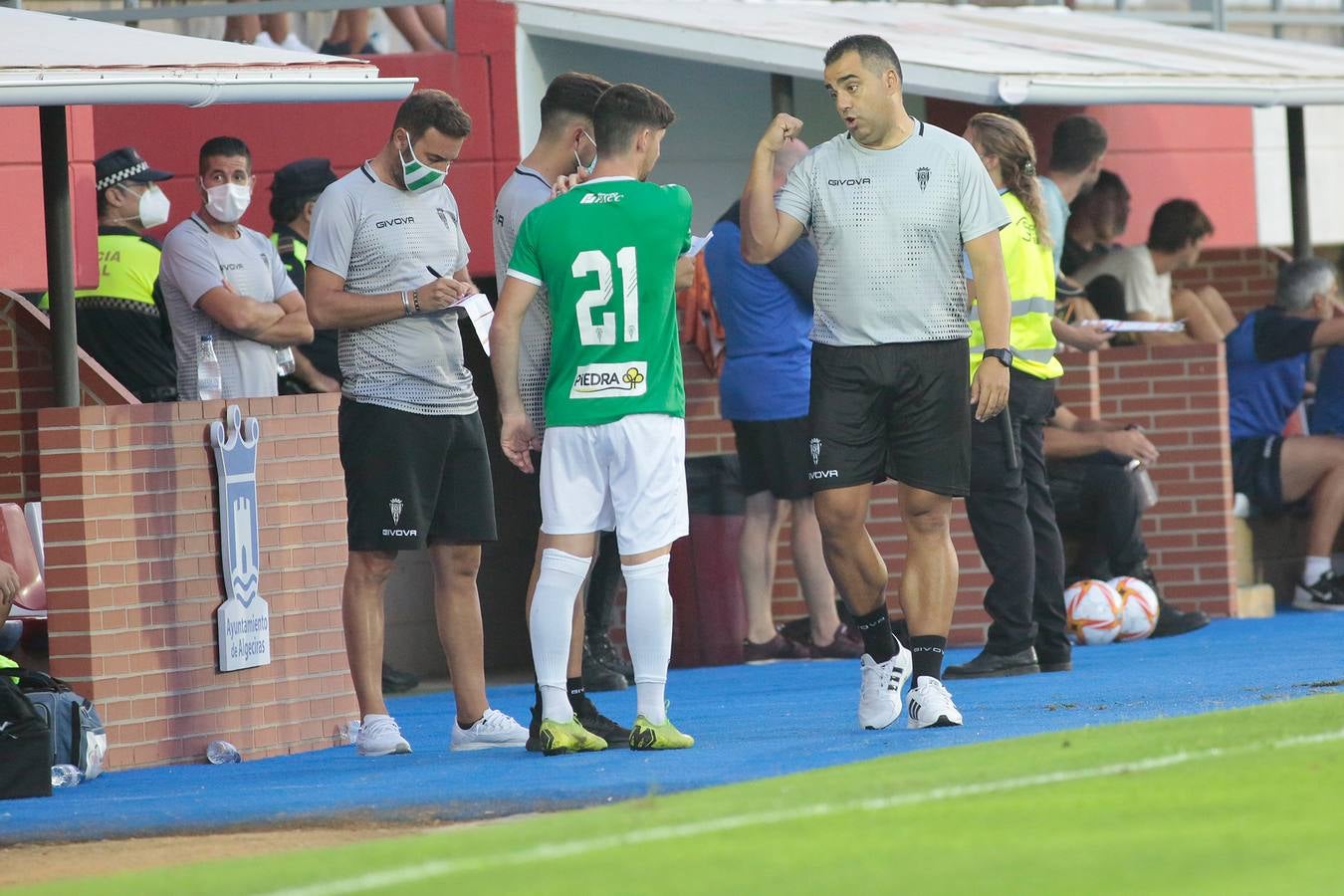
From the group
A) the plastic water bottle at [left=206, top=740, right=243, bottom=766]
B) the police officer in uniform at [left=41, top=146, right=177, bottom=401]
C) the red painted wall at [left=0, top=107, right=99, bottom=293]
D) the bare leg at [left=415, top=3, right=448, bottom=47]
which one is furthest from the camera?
the bare leg at [left=415, top=3, right=448, bottom=47]

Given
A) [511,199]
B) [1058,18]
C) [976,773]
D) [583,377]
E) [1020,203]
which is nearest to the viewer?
[976,773]

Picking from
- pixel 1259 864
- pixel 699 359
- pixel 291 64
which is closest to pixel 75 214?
pixel 291 64

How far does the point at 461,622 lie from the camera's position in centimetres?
824

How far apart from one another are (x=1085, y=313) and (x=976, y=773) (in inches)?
259

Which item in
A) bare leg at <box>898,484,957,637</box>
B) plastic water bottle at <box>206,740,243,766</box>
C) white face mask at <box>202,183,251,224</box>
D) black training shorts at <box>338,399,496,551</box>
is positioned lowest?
plastic water bottle at <box>206,740,243,766</box>

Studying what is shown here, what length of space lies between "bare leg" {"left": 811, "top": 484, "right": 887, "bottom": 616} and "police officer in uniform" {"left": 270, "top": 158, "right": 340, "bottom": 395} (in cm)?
363

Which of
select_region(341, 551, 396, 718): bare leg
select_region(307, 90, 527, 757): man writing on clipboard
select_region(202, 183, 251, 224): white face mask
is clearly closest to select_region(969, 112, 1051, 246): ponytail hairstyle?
select_region(307, 90, 527, 757): man writing on clipboard

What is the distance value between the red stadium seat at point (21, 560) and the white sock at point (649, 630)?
281 cm

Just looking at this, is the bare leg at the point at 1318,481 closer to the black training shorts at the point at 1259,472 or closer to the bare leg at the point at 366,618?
the black training shorts at the point at 1259,472

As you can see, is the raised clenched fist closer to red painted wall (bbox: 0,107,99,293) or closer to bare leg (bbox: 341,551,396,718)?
bare leg (bbox: 341,551,396,718)

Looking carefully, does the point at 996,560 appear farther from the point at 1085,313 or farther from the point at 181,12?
the point at 181,12

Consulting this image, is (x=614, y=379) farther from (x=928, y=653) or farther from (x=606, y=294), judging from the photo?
(x=928, y=653)

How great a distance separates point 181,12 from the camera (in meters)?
12.5

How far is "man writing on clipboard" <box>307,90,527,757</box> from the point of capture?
803 centimetres
